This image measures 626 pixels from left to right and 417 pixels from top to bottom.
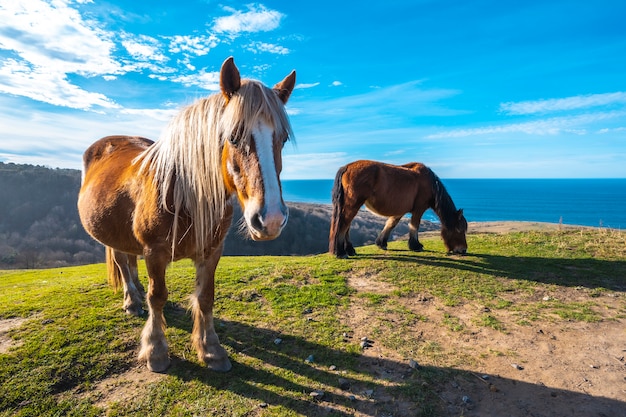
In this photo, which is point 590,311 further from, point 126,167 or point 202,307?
point 126,167

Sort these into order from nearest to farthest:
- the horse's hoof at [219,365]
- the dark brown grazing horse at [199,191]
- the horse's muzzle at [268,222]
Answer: the horse's muzzle at [268,222] → the dark brown grazing horse at [199,191] → the horse's hoof at [219,365]

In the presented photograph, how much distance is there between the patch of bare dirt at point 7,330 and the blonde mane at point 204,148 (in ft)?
7.98

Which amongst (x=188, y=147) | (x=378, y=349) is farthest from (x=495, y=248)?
(x=188, y=147)

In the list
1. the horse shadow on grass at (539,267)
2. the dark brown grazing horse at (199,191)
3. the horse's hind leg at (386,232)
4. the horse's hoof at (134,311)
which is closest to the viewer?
the dark brown grazing horse at (199,191)

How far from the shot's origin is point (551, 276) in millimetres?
6160

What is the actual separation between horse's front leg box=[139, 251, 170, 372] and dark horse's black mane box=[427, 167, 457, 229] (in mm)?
7032

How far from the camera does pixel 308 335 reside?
3.89 m

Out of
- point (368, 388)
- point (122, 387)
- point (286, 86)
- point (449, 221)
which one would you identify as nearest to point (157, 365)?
point (122, 387)

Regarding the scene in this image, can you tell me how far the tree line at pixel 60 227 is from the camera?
33031 millimetres

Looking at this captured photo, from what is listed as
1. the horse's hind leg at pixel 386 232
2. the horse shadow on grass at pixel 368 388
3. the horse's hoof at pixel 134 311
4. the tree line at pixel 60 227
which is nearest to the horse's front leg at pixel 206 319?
the horse shadow on grass at pixel 368 388

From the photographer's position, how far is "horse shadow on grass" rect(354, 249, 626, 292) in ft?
19.4

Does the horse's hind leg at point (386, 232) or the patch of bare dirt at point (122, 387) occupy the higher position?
the horse's hind leg at point (386, 232)

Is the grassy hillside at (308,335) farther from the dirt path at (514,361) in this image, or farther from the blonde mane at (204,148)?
the blonde mane at (204,148)

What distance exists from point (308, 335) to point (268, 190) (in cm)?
248
